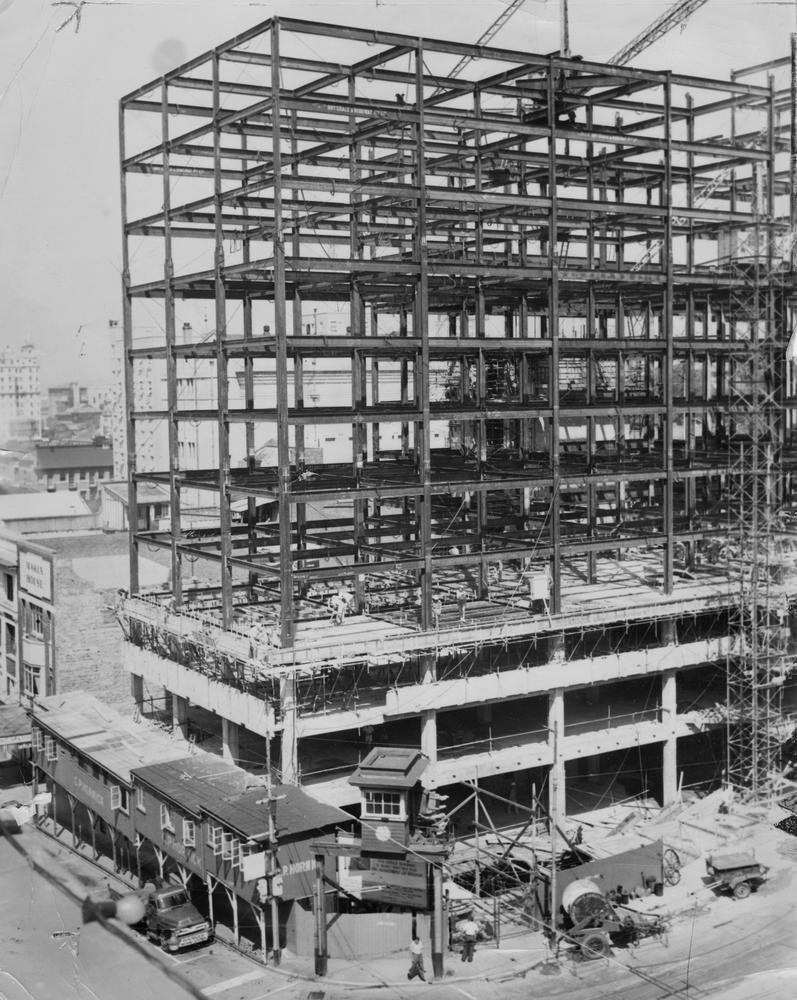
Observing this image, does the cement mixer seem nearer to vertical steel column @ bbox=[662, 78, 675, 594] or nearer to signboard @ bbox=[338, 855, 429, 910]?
signboard @ bbox=[338, 855, 429, 910]

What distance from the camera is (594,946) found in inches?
1316

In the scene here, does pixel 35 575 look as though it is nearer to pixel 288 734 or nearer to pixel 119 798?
pixel 119 798

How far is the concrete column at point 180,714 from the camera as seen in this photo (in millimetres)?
49344

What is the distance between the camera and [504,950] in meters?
33.9

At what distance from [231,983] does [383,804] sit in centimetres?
624

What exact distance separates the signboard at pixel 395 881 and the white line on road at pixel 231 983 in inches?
142

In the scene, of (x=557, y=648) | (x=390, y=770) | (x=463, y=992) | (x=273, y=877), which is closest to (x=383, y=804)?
(x=390, y=770)

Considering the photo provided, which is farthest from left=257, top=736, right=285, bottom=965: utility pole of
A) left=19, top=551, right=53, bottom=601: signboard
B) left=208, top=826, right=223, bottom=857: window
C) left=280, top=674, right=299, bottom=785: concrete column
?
left=19, top=551, right=53, bottom=601: signboard

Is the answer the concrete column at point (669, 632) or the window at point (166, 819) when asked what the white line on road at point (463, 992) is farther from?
the concrete column at point (669, 632)

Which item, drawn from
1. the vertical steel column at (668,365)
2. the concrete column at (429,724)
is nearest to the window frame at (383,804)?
the concrete column at (429,724)

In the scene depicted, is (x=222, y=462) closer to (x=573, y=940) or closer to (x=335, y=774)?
(x=335, y=774)

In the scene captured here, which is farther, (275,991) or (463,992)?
(275,991)

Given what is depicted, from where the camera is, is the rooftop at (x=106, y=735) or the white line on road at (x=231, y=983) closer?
the white line on road at (x=231, y=983)

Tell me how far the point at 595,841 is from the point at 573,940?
765 cm
